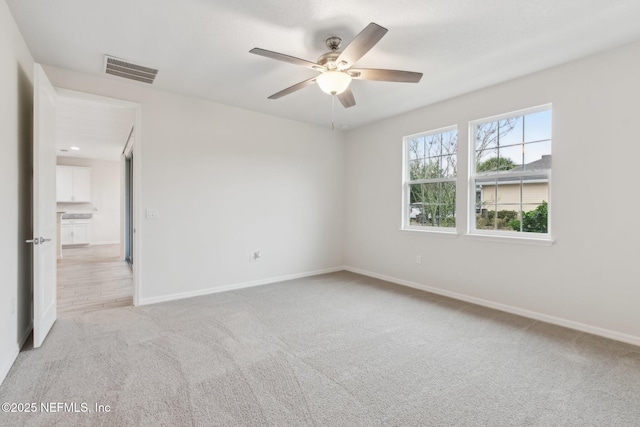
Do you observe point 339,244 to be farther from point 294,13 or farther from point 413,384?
point 294,13

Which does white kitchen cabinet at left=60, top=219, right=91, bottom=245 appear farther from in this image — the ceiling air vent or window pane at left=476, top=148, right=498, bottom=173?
window pane at left=476, top=148, right=498, bottom=173

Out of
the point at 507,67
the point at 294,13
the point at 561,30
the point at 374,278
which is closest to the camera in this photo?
the point at 294,13

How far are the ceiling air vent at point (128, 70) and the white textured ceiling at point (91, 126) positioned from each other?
0.40 meters

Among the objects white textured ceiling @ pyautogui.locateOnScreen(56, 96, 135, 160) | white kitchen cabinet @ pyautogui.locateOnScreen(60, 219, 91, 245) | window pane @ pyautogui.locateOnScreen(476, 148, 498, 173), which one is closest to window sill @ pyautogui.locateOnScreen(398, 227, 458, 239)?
window pane @ pyautogui.locateOnScreen(476, 148, 498, 173)

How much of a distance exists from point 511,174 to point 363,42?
2480 millimetres

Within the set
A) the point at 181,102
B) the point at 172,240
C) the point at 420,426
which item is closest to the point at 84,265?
the point at 172,240

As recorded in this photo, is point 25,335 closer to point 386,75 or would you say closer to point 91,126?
point 386,75

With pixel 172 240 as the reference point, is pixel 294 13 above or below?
above

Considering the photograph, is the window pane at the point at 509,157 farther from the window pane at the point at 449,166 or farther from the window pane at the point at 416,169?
the window pane at the point at 416,169

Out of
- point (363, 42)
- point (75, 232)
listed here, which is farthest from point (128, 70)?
point (75, 232)

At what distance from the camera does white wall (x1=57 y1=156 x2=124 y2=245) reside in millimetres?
8758

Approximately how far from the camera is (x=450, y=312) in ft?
11.2

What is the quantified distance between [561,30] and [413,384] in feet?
9.62

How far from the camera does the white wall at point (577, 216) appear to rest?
2.66 metres
